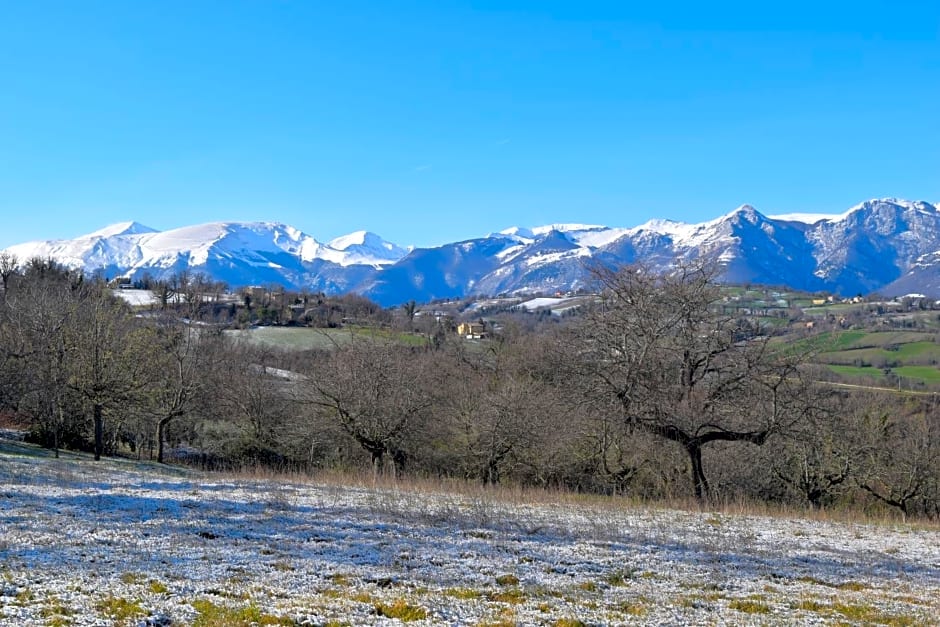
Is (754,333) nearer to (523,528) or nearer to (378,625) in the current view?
(523,528)

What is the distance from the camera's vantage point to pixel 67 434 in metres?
41.4

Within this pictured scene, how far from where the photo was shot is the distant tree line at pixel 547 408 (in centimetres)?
2716

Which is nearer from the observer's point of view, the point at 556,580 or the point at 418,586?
the point at 418,586

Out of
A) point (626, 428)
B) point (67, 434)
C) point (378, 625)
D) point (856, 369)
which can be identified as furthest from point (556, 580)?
point (856, 369)

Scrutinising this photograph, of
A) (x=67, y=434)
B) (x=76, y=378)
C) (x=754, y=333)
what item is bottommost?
(x=67, y=434)

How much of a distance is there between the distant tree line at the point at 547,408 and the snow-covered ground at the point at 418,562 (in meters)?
7.70

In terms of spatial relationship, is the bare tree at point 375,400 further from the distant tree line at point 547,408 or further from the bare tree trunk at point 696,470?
the bare tree trunk at point 696,470

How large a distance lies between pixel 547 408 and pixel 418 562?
22.6 metres

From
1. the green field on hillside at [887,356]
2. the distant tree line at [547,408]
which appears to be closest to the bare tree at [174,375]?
the distant tree line at [547,408]

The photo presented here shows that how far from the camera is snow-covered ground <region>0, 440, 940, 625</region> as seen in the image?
29.7ft

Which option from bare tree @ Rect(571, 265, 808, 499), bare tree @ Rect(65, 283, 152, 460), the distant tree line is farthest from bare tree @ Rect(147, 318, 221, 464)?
bare tree @ Rect(571, 265, 808, 499)

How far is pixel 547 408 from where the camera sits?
3431 cm

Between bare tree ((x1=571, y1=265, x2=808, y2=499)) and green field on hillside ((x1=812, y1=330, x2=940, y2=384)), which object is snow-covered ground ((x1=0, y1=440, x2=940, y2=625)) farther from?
green field on hillside ((x1=812, y1=330, x2=940, y2=384))

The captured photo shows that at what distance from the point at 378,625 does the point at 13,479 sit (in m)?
15.7
